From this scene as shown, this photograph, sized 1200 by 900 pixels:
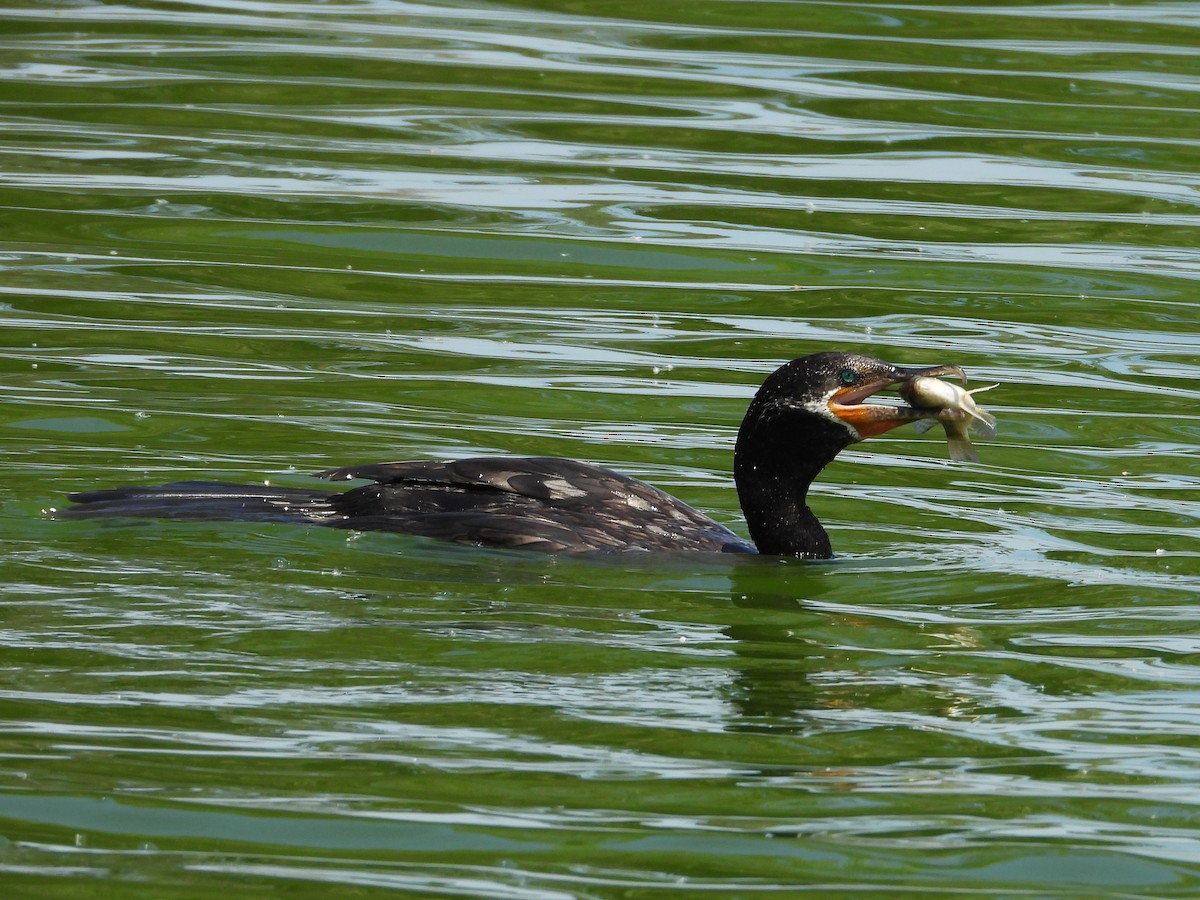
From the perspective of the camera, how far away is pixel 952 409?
825 cm

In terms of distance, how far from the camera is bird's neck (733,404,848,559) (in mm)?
8430

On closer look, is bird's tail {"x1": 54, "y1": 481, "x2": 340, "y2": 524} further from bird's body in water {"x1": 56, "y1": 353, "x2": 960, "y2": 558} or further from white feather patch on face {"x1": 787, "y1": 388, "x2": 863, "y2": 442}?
white feather patch on face {"x1": 787, "y1": 388, "x2": 863, "y2": 442}

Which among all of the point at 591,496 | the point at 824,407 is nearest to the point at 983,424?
the point at 824,407

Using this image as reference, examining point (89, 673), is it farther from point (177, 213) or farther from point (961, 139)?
point (961, 139)

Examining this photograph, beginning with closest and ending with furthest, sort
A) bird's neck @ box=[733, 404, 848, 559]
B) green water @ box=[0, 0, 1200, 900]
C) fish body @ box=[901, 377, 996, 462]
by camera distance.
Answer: green water @ box=[0, 0, 1200, 900]
fish body @ box=[901, 377, 996, 462]
bird's neck @ box=[733, 404, 848, 559]

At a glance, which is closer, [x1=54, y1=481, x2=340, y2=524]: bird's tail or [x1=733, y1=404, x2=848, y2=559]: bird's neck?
[x1=54, y1=481, x2=340, y2=524]: bird's tail

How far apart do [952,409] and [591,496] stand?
52.1 inches

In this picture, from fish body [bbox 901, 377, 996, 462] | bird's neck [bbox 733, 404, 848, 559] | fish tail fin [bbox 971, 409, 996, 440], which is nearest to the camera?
fish body [bbox 901, 377, 996, 462]

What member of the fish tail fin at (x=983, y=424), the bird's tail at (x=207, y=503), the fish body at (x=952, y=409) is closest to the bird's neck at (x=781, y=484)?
the fish body at (x=952, y=409)

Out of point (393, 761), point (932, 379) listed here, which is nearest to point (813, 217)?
point (932, 379)

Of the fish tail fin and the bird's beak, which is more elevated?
the bird's beak

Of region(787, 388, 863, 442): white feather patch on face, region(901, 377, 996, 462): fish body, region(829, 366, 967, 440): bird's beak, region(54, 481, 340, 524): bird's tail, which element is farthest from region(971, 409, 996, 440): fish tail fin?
region(54, 481, 340, 524): bird's tail

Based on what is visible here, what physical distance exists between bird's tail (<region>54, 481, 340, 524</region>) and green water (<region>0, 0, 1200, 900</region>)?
0.08 meters

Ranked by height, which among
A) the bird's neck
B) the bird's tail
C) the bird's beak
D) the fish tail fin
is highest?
the bird's beak
